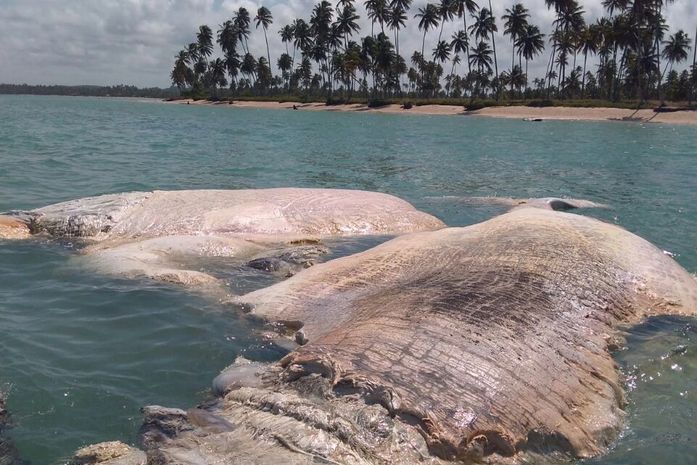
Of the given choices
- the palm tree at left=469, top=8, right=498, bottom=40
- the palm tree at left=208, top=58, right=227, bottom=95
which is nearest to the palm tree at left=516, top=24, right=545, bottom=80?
the palm tree at left=469, top=8, right=498, bottom=40

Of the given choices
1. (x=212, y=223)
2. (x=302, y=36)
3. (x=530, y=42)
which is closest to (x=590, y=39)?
(x=530, y=42)

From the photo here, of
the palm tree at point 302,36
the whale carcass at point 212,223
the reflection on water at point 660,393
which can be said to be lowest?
the reflection on water at point 660,393

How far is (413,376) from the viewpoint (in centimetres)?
414

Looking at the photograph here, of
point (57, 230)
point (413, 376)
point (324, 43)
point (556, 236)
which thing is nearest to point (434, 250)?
point (556, 236)

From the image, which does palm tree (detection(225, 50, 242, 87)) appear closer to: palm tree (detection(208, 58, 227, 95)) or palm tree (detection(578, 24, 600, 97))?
palm tree (detection(208, 58, 227, 95))

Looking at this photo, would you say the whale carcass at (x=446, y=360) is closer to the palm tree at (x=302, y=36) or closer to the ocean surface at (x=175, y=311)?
the ocean surface at (x=175, y=311)

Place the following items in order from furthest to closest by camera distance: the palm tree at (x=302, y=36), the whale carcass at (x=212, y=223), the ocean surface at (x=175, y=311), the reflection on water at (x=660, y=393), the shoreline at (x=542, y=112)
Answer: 1. the palm tree at (x=302, y=36)
2. the shoreline at (x=542, y=112)
3. the whale carcass at (x=212, y=223)
4. the ocean surface at (x=175, y=311)
5. the reflection on water at (x=660, y=393)

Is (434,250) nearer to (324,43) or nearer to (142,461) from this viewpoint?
(142,461)

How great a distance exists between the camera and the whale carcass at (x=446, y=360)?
364 centimetres

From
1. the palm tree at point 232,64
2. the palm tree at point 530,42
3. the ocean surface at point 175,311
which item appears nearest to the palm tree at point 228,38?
the palm tree at point 232,64

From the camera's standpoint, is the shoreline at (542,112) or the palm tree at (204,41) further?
the palm tree at (204,41)

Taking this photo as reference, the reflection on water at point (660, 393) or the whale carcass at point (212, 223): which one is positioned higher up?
the whale carcass at point (212, 223)

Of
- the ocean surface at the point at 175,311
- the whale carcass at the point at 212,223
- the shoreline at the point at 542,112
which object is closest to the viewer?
the ocean surface at the point at 175,311

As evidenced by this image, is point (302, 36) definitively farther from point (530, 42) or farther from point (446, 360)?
point (446, 360)
